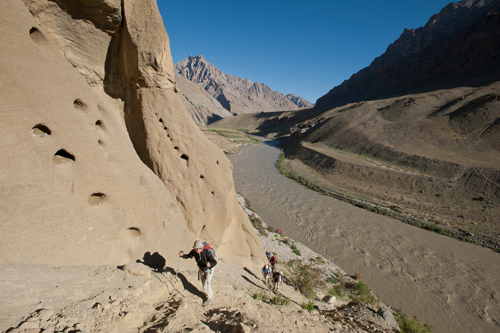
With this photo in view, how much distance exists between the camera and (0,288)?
2.60m

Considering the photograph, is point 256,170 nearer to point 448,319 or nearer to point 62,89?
point 448,319

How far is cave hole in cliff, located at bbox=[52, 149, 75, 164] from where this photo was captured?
4.04 m

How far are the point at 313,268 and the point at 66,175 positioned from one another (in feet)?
35.4

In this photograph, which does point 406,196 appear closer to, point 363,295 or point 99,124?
point 363,295

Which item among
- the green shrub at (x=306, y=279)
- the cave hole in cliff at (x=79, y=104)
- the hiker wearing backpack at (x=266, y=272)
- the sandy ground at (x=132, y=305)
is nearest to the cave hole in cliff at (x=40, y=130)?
the cave hole in cliff at (x=79, y=104)

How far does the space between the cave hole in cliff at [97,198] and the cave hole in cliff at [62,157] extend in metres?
0.74

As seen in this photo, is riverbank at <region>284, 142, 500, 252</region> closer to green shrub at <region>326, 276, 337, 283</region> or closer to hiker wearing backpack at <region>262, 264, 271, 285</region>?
green shrub at <region>326, 276, 337, 283</region>

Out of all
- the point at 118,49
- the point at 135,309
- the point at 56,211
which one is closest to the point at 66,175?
the point at 56,211

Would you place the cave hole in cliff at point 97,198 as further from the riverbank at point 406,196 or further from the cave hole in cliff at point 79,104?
the riverbank at point 406,196

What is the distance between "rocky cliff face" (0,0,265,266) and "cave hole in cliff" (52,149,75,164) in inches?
0.9

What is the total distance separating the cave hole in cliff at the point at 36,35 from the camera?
175 inches

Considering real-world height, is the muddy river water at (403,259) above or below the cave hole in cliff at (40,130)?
below

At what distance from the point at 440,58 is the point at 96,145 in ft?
346

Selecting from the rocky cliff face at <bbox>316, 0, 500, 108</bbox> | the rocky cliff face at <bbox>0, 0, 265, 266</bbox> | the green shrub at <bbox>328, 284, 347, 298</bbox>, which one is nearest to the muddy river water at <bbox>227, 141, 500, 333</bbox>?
the green shrub at <bbox>328, 284, 347, 298</bbox>
